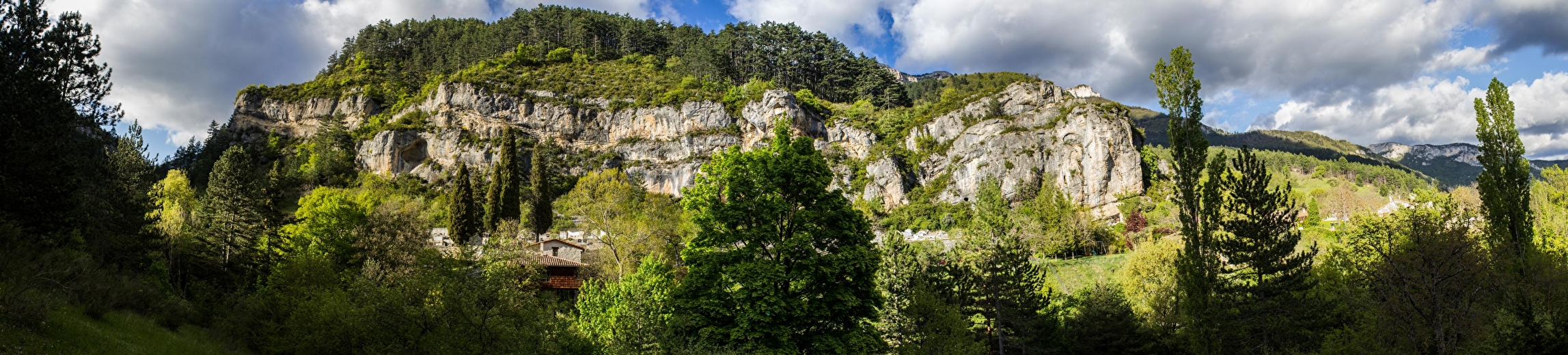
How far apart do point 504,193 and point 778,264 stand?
4194 cm

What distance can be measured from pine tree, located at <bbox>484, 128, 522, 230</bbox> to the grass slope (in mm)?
31280

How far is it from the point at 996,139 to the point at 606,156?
51.5 m

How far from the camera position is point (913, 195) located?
79312 mm

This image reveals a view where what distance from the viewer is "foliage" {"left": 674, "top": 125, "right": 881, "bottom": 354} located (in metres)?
16.0

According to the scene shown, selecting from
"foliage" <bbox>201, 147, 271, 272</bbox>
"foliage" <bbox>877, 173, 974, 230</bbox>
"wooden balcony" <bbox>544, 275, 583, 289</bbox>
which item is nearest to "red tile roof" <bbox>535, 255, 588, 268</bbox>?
"wooden balcony" <bbox>544, 275, 583, 289</bbox>

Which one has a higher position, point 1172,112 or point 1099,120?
point 1099,120

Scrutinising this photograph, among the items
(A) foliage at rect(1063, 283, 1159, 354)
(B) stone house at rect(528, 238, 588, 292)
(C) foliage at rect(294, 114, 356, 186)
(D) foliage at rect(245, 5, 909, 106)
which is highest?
(D) foliage at rect(245, 5, 909, 106)

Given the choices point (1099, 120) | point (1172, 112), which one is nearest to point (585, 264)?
point (1172, 112)

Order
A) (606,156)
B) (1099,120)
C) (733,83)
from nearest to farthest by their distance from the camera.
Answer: (1099,120) < (606,156) < (733,83)

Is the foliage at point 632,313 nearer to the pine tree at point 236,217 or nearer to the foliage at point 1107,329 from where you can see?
the foliage at point 1107,329

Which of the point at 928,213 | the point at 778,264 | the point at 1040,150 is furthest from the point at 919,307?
the point at 1040,150

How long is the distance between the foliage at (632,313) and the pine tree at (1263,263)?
61.0 feet

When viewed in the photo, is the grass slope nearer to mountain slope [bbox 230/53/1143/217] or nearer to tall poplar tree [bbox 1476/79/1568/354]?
tall poplar tree [bbox 1476/79/1568/354]

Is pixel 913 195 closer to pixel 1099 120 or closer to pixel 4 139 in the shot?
pixel 1099 120
